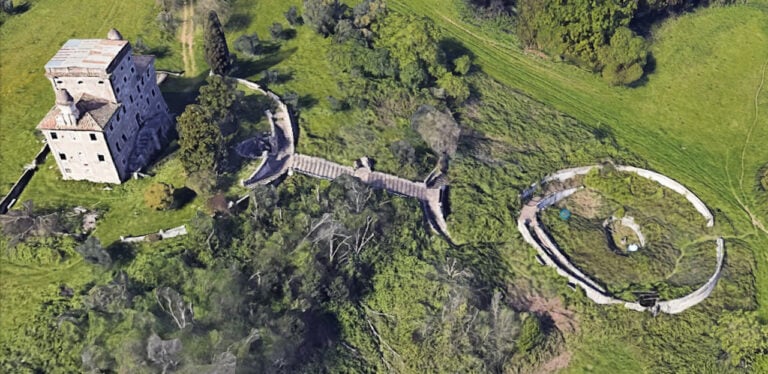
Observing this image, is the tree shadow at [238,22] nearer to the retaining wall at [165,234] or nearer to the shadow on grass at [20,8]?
the shadow on grass at [20,8]

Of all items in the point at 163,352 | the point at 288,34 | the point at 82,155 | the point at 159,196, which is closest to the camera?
the point at 163,352

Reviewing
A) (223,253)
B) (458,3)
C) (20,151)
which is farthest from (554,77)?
(20,151)

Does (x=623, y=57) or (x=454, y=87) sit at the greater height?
(x=623, y=57)

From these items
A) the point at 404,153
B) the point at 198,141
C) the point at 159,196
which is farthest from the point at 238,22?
→ the point at 159,196

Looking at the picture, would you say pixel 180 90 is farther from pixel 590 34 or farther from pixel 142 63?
pixel 590 34

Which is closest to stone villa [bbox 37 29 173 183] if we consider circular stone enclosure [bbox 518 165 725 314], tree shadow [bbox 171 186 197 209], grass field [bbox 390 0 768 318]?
tree shadow [bbox 171 186 197 209]

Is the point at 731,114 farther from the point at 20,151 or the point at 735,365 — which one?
the point at 20,151

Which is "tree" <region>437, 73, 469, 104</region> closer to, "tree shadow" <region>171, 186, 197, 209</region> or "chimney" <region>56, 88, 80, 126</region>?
"tree shadow" <region>171, 186, 197, 209</region>
